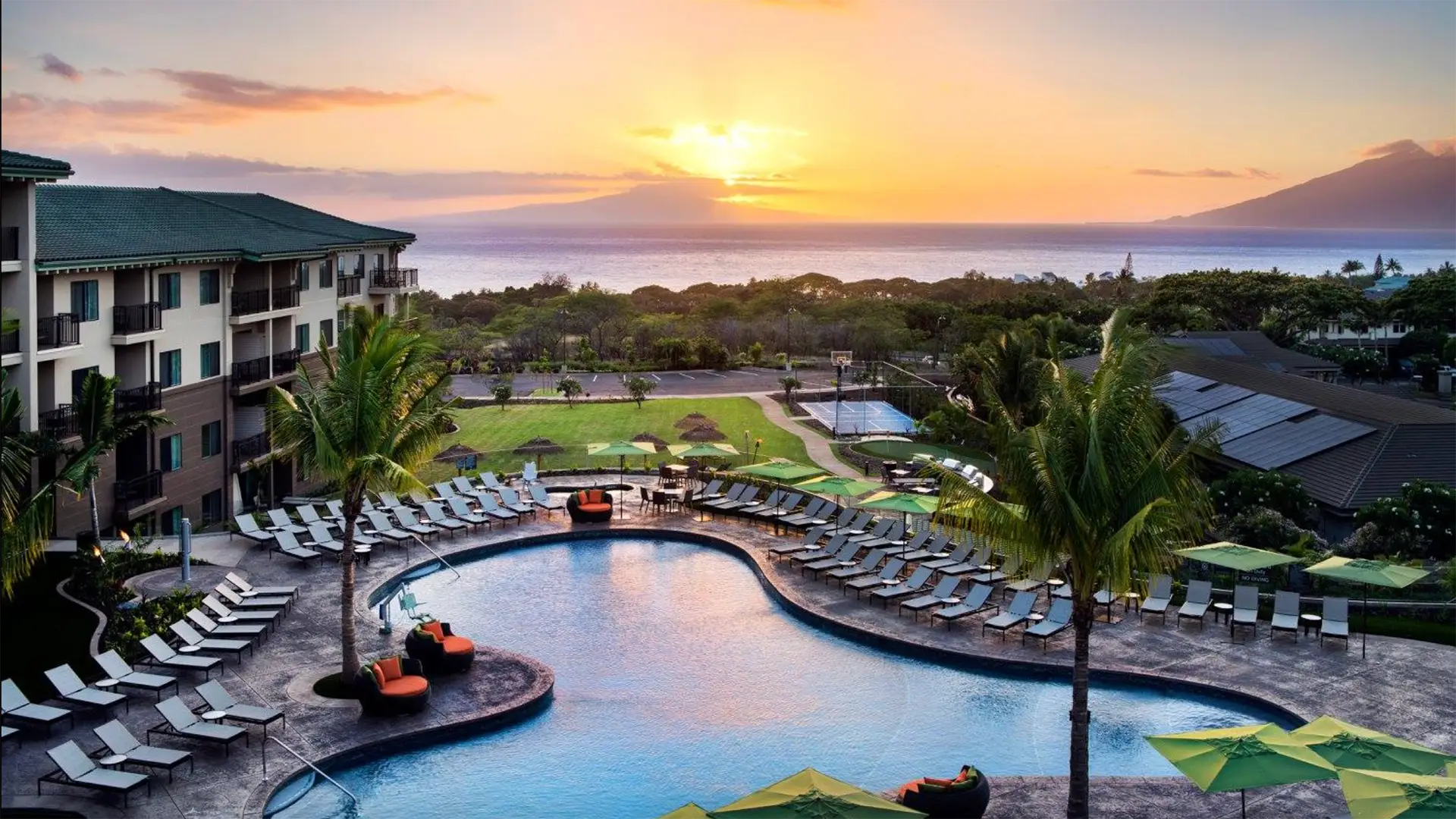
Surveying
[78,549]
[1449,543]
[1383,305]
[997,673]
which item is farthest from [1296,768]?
[1383,305]

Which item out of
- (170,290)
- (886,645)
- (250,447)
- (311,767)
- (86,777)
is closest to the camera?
(86,777)

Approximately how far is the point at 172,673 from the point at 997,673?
13.6 m

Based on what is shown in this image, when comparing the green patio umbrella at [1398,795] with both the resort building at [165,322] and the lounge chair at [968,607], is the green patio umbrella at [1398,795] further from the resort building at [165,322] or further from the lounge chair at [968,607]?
the resort building at [165,322]

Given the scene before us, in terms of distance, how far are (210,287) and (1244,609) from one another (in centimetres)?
2593

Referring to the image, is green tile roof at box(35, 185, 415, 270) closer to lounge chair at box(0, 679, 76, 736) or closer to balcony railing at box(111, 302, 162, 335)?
balcony railing at box(111, 302, 162, 335)

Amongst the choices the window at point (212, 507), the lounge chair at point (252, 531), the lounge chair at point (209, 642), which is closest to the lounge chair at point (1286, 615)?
the lounge chair at point (209, 642)

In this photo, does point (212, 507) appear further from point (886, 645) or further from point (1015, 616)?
point (1015, 616)

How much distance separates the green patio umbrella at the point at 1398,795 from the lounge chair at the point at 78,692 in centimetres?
1595

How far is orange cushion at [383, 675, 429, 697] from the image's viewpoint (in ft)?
59.6

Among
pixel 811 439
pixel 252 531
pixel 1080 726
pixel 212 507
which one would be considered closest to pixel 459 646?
pixel 252 531

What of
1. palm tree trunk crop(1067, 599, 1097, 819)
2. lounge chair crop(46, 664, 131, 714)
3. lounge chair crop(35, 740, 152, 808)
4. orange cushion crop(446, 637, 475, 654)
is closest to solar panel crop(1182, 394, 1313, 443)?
palm tree trunk crop(1067, 599, 1097, 819)

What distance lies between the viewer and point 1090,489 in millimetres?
14078

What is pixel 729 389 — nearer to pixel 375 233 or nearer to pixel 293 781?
pixel 375 233

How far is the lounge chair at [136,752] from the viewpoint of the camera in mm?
15289
